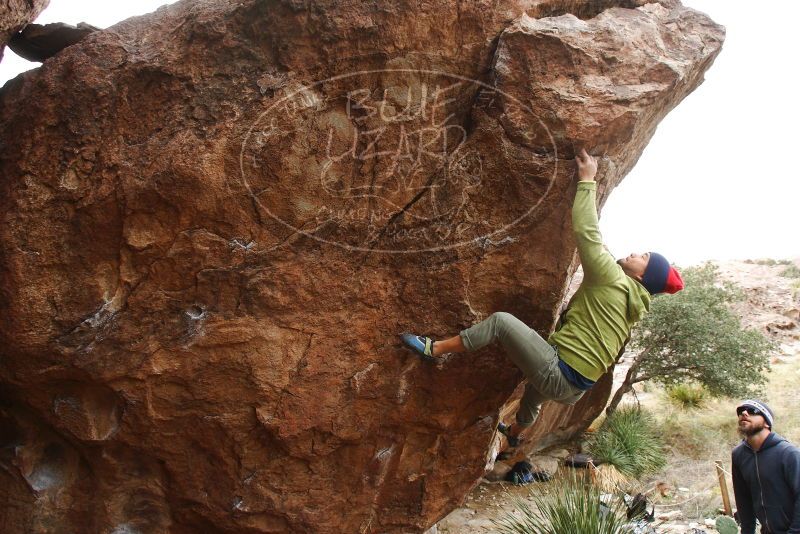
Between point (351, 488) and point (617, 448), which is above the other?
point (351, 488)

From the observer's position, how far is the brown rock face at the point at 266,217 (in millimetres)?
4125

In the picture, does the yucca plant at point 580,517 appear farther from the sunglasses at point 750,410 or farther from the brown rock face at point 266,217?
the brown rock face at point 266,217

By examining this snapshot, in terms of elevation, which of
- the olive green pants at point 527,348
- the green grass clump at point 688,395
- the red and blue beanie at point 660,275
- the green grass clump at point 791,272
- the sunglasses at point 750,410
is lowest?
the green grass clump at point 791,272

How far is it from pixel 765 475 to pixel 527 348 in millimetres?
2605

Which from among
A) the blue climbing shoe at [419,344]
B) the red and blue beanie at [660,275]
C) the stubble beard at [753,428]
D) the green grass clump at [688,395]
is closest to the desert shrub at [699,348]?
the green grass clump at [688,395]

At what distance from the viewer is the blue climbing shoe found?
4395 millimetres

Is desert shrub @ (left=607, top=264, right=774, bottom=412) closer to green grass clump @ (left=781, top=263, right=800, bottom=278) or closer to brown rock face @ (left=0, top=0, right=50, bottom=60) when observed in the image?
Answer: brown rock face @ (left=0, top=0, right=50, bottom=60)

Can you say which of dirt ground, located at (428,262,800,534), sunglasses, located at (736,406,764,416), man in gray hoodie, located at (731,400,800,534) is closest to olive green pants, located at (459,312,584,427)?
sunglasses, located at (736,406,764,416)

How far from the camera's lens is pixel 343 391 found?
14.9 ft

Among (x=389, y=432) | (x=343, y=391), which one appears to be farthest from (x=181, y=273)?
(x=389, y=432)

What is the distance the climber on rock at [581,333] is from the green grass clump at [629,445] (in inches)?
251

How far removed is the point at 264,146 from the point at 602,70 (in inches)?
93.9

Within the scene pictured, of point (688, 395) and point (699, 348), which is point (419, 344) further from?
point (688, 395)

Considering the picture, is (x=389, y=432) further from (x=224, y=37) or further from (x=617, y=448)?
(x=617, y=448)
